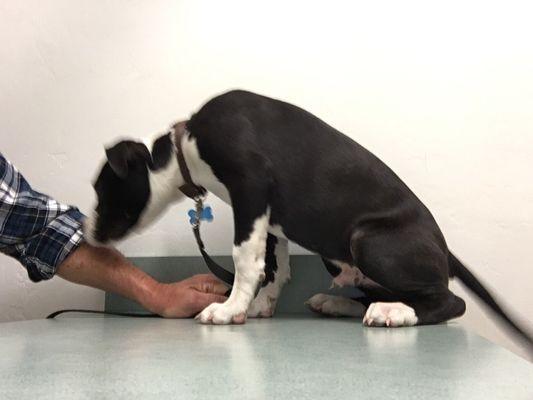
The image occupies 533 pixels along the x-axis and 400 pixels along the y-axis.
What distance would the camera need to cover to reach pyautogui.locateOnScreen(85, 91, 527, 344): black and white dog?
48.7 inches

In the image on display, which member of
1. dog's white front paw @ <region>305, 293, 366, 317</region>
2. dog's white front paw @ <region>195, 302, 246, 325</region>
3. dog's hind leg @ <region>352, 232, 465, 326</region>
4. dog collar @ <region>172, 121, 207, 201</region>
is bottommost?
dog's white front paw @ <region>305, 293, 366, 317</region>

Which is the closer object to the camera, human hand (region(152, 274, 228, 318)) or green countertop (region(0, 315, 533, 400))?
green countertop (region(0, 315, 533, 400))

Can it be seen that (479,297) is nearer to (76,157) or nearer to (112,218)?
(112,218)

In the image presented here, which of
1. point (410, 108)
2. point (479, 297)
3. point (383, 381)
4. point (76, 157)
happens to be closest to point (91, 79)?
point (76, 157)

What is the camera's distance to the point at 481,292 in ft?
4.53

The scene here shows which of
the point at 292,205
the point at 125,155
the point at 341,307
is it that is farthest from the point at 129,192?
the point at 341,307

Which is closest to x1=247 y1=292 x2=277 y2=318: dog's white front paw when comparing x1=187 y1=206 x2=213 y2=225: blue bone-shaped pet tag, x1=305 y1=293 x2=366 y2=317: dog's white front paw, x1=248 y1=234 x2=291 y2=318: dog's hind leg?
x1=248 y1=234 x2=291 y2=318: dog's hind leg

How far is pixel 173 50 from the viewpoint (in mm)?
1823

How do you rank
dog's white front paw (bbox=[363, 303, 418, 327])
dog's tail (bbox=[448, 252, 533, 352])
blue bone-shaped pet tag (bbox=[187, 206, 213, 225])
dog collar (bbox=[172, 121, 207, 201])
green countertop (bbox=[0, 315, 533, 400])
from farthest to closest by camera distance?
blue bone-shaped pet tag (bbox=[187, 206, 213, 225]), dog collar (bbox=[172, 121, 207, 201]), dog's tail (bbox=[448, 252, 533, 352]), dog's white front paw (bbox=[363, 303, 418, 327]), green countertop (bbox=[0, 315, 533, 400])

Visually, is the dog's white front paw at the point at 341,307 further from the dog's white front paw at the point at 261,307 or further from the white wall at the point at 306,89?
the white wall at the point at 306,89

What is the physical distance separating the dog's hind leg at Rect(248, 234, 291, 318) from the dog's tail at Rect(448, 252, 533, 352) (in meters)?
0.42

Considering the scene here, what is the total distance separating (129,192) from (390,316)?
27.5 inches

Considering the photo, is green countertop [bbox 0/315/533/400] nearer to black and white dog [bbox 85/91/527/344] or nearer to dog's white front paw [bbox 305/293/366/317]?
black and white dog [bbox 85/91/527/344]

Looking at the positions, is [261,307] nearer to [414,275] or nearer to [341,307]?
[341,307]
